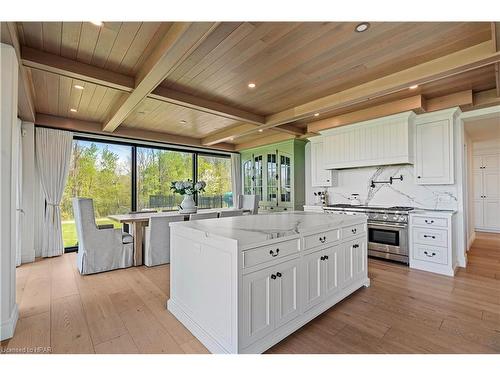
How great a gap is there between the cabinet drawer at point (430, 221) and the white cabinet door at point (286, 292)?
265 cm

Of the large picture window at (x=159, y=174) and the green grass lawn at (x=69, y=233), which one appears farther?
the large picture window at (x=159, y=174)

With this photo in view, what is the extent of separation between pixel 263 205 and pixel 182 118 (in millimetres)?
3029

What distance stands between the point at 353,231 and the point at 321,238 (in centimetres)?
68

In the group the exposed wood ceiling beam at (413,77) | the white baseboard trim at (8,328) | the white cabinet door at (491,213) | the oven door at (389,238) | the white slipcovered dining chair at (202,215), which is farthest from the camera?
the white cabinet door at (491,213)

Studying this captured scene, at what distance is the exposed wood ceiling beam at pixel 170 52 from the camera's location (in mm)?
1754

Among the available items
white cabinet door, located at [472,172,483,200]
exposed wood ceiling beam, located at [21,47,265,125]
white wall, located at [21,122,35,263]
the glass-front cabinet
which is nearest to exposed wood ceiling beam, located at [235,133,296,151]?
the glass-front cabinet

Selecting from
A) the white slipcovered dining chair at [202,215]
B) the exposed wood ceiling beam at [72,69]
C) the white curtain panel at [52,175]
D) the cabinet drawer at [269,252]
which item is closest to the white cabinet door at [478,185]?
the white slipcovered dining chair at [202,215]

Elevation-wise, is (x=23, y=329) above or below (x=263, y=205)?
below

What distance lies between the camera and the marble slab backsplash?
3805 mm

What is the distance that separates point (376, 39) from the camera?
6.84ft

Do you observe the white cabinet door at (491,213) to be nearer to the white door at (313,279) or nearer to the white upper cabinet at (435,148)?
the white upper cabinet at (435,148)
